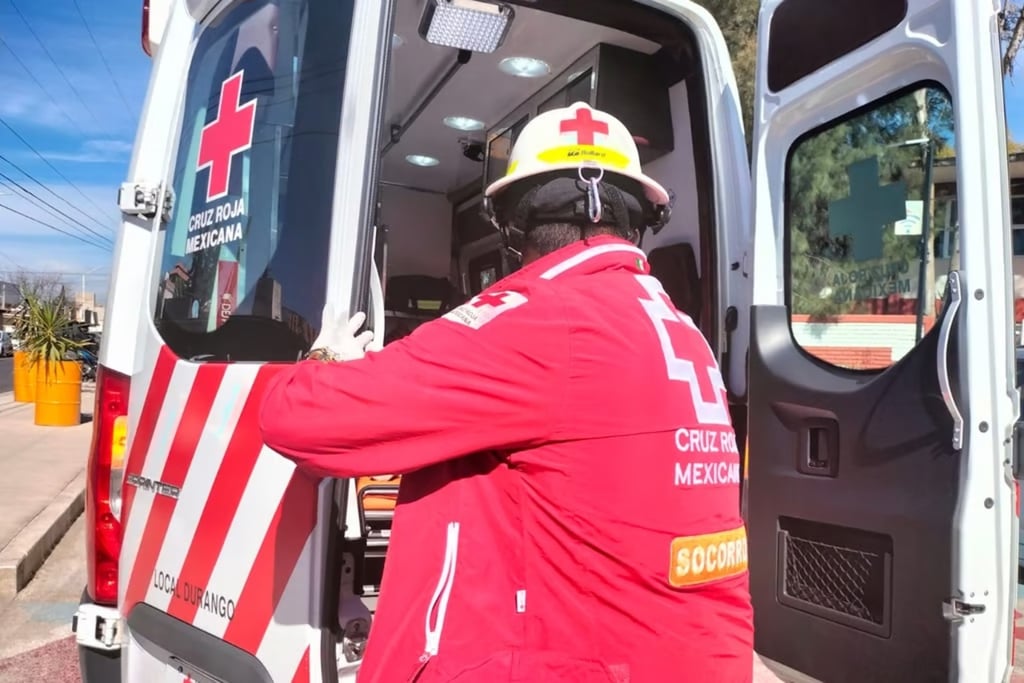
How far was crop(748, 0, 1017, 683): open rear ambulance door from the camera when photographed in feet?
5.79

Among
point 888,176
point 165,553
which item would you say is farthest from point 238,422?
point 888,176

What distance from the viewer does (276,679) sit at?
1.67 metres

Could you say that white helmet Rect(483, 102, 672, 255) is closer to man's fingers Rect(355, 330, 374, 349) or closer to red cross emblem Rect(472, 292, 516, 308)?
red cross emblem Rect(472, 292, 516, 308)

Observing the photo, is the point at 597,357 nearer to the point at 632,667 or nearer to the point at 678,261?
the point at 632,667

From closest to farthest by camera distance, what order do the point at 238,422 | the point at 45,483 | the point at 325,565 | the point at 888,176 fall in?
1. the point at 325,565
2. the point at 238,422
3. the point at 888,176
4. the point at 45,483

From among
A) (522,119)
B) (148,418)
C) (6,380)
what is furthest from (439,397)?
(6,380)

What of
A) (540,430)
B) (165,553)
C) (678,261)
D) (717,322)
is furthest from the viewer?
(678,261)

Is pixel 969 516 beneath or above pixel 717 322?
beneath

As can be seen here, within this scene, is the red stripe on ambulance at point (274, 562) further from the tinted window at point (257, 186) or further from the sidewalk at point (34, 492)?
the sidewalk at point (34, 492)

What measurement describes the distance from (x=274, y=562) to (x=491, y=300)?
2.34 ft

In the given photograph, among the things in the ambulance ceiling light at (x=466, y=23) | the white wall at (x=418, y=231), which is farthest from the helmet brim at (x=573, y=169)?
the white wall at (x=418, y=231)

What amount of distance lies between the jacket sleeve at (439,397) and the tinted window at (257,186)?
1.43ft

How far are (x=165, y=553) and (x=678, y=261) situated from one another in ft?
6.16

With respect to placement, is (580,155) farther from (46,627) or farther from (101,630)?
(46,627)
